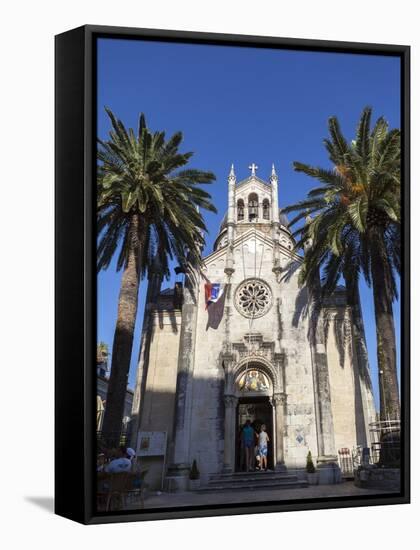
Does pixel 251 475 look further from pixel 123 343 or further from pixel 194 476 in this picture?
pixel 123 343

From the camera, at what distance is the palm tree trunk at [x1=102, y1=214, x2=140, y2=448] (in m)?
23.7

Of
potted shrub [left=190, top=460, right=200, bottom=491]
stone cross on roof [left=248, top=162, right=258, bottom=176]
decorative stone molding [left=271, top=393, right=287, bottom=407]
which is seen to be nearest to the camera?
potted shrub [left=190, top=460, right=200, bottom=491]

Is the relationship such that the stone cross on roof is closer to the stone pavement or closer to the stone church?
the stone church

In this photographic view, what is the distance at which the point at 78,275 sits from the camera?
21.9 metres

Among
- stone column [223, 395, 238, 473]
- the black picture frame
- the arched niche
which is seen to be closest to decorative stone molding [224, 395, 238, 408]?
stone column [223, 395, 238, 473]

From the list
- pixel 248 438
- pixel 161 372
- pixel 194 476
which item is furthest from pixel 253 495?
pixel 161 372

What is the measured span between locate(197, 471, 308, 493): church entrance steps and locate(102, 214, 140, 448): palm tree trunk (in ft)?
7.73

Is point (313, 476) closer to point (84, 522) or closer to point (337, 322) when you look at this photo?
point (337, 322)

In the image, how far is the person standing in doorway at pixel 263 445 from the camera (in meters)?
24.7

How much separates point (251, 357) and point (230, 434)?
181 centimetres

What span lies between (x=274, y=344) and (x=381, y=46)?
7163mm

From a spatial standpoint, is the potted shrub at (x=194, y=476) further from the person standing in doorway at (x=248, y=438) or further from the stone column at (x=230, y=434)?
the person standing in doorway at (x=248, y=438)

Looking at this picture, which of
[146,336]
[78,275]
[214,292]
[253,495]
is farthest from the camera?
[214,292]

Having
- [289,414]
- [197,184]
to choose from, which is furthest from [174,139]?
[289,414]
